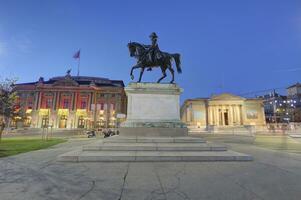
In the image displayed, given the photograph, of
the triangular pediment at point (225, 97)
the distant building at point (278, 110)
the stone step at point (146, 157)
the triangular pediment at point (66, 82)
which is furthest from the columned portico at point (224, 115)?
the stone step at point (146, 157)

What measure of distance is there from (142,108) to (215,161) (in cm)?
620

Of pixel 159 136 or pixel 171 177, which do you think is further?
pixel 159 136

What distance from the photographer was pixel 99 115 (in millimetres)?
83938

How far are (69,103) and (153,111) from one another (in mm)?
83200

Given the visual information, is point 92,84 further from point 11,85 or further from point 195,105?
point 11,85

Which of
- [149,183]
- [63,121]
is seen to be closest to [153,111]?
[149,183]

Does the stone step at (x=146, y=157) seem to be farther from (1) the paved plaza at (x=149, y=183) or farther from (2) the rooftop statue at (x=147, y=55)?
(2) the rooftop statue at (x=147, y=55)

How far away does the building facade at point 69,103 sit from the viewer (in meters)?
82.6

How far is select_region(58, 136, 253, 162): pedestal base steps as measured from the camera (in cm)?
765

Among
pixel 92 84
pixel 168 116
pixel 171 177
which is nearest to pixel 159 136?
pixel 168 116

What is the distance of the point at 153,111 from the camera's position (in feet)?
41.1

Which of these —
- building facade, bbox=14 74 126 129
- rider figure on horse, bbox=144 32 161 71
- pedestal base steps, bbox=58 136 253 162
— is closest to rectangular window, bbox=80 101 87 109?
building facade, bbox=14 74 126 129

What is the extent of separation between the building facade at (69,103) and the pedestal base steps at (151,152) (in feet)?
242

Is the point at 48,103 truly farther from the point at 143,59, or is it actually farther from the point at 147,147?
the point at 147,147
